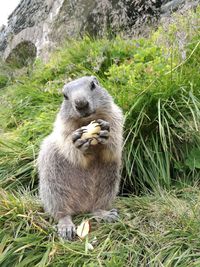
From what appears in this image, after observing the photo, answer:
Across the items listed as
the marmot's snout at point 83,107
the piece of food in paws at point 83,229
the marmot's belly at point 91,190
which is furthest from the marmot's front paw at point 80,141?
the piece of food in paws at point 83,229

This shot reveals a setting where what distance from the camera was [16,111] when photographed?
6188 millimetres

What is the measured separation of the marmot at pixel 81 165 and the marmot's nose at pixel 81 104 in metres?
0.06

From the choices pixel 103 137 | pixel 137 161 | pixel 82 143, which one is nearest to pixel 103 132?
pixel 103 137

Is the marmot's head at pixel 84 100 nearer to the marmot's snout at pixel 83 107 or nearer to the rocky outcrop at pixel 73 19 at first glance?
the marmot's snout at pixel 83 107

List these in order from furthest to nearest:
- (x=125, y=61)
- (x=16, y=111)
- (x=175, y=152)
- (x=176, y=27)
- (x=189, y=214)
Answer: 1. (x=16, y=111)
2. (x=125, y=61)
3. (x=176, y=27)
4. (x=175, y=152)
5. (x=189, y=214)

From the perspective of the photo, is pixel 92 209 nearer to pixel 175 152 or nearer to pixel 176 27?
pixel 175 152

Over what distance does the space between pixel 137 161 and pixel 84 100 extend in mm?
1066

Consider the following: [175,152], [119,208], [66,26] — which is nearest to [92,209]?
[119,208]

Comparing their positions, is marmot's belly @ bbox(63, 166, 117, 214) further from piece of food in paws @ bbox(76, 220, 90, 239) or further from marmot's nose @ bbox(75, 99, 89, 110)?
marmot's nose @ bbox(75, 99, 89, 110)

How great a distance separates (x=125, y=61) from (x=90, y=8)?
2800 mm

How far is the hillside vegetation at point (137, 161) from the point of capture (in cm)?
337

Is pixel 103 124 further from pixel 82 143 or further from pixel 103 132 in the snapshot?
pixel 82 143

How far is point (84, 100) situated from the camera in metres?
3.55

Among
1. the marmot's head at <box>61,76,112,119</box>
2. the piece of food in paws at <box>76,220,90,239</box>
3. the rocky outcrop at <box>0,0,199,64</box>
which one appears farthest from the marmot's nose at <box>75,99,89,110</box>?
the rocky outcrop at <box>0,0,199,64</box>
